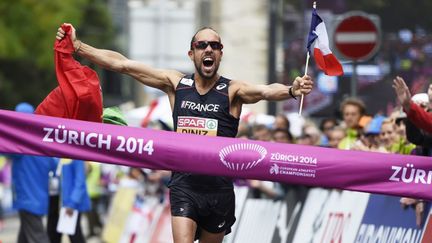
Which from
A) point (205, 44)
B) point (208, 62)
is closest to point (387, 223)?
point (208, 62)

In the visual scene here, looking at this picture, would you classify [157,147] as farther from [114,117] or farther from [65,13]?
[65,13]

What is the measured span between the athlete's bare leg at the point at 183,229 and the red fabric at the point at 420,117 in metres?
1.81

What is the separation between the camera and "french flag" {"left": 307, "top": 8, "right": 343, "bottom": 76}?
34.2 ft

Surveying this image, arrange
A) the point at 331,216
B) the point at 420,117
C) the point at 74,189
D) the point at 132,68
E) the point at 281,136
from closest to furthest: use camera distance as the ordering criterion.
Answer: the point at 420,117 < the point at 132,68 < the point at 331,216 < the point at 281,136 < the point at 74,189

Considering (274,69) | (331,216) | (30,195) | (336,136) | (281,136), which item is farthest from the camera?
(274,69)

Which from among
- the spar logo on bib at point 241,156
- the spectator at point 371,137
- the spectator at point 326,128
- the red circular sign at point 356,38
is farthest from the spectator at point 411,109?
the red circular sign at point 356,38

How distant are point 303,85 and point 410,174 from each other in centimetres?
110

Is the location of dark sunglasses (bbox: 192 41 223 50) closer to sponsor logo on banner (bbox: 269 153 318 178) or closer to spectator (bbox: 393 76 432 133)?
sponsor logo on banner (bbox: 269 153 318 178)

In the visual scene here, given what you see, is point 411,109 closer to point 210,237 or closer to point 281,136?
point 210,237

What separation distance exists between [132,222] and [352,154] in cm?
1117

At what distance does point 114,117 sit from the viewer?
11359 millimetres

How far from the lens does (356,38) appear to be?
1719cm

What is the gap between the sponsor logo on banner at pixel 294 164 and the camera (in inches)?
397

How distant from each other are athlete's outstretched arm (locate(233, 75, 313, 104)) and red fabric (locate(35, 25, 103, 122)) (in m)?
1.19
